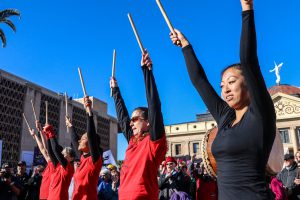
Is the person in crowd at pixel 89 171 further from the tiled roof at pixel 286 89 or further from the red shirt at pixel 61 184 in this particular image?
the tiled roof at pixel 286 89

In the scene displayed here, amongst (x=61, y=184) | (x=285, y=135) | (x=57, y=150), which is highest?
(x=285, y=135)

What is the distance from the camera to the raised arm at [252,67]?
74.0 inches

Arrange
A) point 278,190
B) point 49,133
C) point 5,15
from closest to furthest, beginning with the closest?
point 49,133 < point 278,190 < point 5,15

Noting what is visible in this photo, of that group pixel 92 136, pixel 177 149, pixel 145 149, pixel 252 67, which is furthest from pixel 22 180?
pixel 177 149

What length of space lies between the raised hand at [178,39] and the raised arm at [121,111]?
1.89m

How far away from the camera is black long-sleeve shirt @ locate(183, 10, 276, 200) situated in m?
1.89

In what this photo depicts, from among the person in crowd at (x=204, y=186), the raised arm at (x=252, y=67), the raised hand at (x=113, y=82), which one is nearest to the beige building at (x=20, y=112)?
the person in crowd at (x=204, y=186)

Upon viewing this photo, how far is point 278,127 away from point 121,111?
55.4 metres

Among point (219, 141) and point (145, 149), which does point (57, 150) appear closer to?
point (145, 149)

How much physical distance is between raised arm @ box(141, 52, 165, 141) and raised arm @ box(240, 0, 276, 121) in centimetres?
162

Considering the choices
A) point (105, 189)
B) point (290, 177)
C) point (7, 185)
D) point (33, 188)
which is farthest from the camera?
point (33, 188)

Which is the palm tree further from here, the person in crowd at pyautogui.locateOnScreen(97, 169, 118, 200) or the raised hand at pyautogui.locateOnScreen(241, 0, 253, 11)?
the raised hand at pyautogui.locateOnScreen(241, 0, 253, 11)

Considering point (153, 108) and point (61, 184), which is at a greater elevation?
point (153, 108)

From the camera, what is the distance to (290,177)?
725 centimetres
